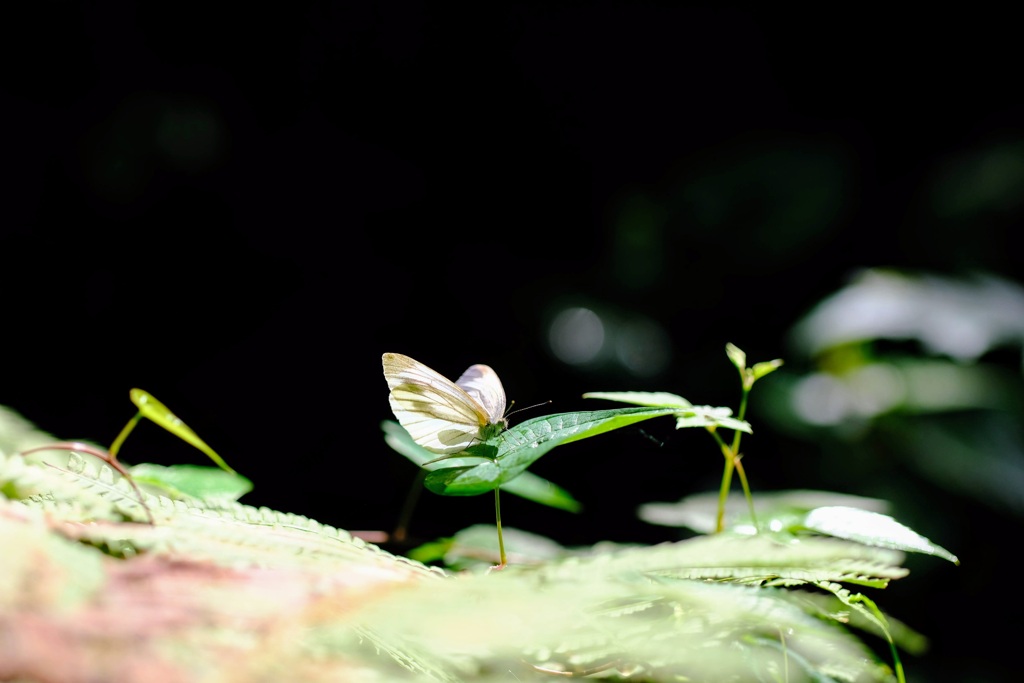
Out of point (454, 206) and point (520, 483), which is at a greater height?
point (454, 206)

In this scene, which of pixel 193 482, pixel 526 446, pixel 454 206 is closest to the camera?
pixel 526 446

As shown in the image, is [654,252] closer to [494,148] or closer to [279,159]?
[494,148]

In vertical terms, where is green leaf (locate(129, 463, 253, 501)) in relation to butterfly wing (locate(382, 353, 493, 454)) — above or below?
below

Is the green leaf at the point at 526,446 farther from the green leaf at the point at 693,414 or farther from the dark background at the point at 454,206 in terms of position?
the dark background at the point at 454,206

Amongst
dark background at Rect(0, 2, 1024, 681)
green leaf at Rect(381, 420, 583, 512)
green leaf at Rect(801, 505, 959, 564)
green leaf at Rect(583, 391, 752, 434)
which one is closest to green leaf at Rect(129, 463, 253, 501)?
green leaf at Rect(381, 420, 583, 512)

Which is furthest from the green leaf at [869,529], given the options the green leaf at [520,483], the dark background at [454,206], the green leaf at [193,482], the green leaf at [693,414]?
the dark background at [454,206]

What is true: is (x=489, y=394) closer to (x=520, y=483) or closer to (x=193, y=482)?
(x=520, y=483)

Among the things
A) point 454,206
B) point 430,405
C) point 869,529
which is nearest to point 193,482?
point 430,405

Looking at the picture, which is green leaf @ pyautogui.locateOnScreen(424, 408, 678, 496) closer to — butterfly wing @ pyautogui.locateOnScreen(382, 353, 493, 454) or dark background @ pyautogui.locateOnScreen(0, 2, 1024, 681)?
butterfly wing @ pyautogui.locateOnScreen(382, 353, 493, 454)
